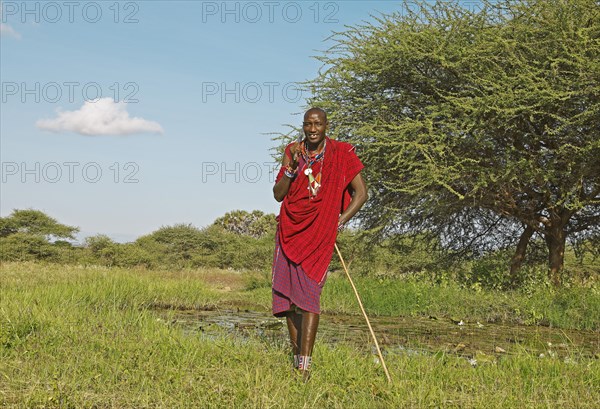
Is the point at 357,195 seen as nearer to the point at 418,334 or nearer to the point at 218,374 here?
the point at 218,374

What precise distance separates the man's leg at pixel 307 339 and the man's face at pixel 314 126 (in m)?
1.47

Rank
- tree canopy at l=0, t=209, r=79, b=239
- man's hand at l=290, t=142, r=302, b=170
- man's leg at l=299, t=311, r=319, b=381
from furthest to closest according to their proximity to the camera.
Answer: tree canopy at l=0, t=209, r=79, b=239 → man's hand at l=290, t=142, r=302, b=170 → man's leg at l=299, t=311, r=319, b=381

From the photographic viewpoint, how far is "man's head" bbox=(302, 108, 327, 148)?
18.3 feet

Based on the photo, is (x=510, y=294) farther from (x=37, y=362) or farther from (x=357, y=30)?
(x=37, y=362)

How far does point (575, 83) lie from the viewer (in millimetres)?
12102

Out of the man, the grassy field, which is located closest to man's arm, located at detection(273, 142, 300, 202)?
the man

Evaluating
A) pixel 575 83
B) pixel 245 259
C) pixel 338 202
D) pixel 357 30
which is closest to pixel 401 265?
pixel 245 259

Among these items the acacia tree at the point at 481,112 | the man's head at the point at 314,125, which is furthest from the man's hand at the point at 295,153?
the acacia tree at the point at 481,112

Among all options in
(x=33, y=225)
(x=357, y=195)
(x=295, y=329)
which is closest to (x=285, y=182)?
(x=357, y=195)

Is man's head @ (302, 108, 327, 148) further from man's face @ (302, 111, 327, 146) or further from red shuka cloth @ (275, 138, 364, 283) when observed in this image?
red shuka cloth @ (275, 138, 364, 283)

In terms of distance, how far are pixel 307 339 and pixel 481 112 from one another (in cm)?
864

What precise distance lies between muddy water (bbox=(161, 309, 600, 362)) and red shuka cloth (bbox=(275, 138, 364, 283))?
1201mm

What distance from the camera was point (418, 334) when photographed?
9.11 meters

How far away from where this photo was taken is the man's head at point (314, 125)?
557 centimetres
